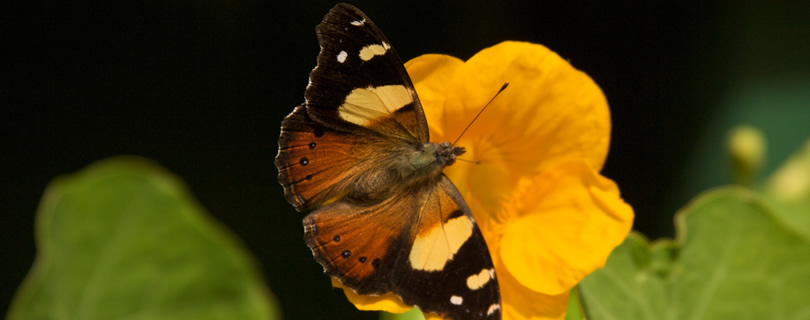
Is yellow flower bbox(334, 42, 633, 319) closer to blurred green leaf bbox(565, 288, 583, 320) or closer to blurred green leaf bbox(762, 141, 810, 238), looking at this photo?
blurred green leaf bbox(565, 288, 583, 320)

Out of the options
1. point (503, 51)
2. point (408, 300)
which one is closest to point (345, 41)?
point (503, 51)

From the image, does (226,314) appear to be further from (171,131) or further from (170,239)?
(171,131)

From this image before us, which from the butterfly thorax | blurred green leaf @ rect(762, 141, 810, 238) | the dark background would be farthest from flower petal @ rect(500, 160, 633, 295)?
the dark background

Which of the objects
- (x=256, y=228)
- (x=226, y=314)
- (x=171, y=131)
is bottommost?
(x=256, y=228)

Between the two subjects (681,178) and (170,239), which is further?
(681,178)

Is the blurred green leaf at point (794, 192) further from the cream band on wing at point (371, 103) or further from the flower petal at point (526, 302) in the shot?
the cream band on wing at point (371, 103)

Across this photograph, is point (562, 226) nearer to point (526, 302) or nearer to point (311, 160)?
point (526, 302)

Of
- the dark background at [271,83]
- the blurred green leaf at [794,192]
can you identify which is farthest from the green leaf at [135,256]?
the dark background at [271,83]
